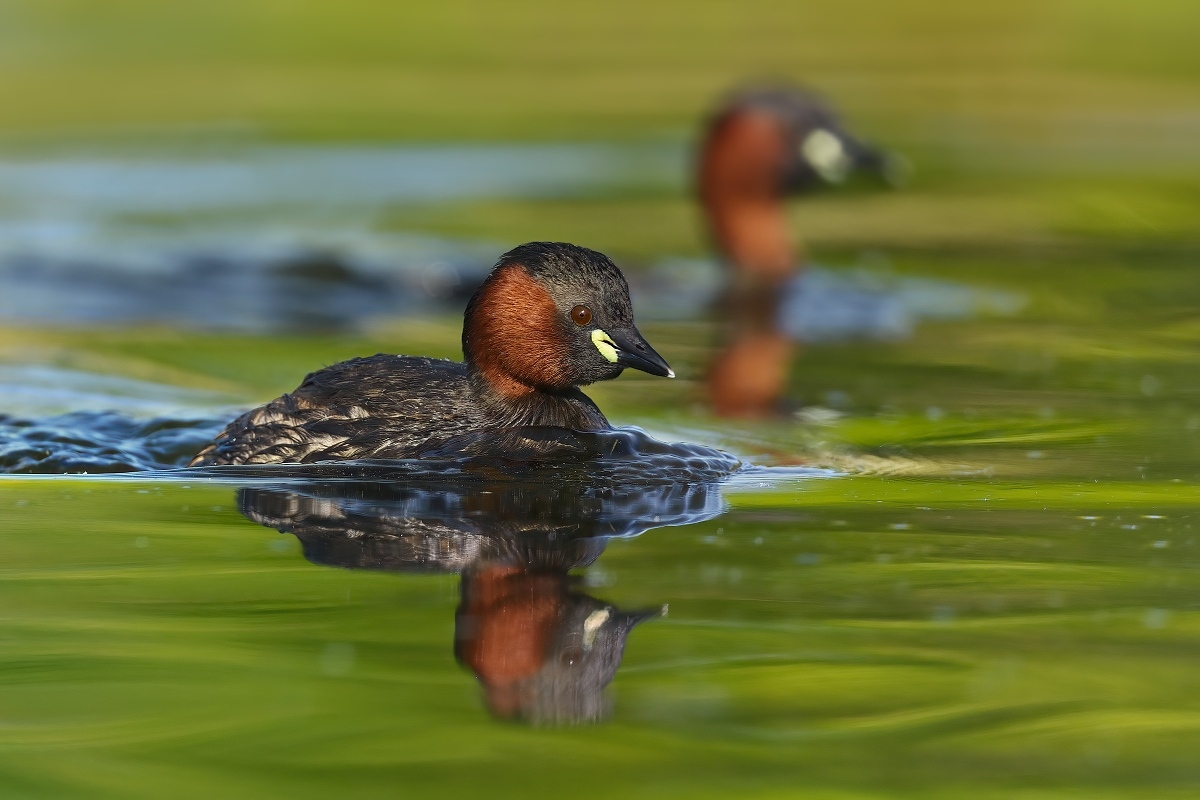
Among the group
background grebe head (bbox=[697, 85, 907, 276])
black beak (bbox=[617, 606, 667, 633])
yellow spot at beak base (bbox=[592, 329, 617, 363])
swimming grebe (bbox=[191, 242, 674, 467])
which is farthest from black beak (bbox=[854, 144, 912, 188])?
black beak (bbox=[617, 606, 667, 633])

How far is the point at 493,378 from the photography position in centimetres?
802

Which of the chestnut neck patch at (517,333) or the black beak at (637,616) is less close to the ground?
the chestnut neck patch at (517,333)

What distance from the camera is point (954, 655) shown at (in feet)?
18.7

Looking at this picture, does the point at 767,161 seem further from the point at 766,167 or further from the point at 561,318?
the point at 561,318

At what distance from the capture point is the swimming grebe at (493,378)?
779 centimetres

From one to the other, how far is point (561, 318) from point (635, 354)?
1.06 feet

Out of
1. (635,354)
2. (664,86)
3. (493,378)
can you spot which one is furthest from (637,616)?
(664,86)

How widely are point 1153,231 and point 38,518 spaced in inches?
414

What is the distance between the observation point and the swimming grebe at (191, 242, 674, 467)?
7.79 meters

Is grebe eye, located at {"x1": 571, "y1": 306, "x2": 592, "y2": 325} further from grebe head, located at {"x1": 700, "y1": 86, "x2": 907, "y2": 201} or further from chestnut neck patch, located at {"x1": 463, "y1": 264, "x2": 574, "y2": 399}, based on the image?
grebe head, located at {"x1": 700, "y1": 86, "x2": 907, "y2": 201}

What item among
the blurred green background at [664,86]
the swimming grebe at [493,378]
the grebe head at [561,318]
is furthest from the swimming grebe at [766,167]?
the grebe head at [561,318]

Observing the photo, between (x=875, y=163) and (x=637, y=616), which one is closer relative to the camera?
(x=637, y=616)

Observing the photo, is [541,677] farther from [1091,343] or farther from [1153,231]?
[1153,231]

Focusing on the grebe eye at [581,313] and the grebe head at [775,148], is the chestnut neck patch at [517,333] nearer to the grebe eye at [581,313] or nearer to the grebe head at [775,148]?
the grebe eye at [581,313]
